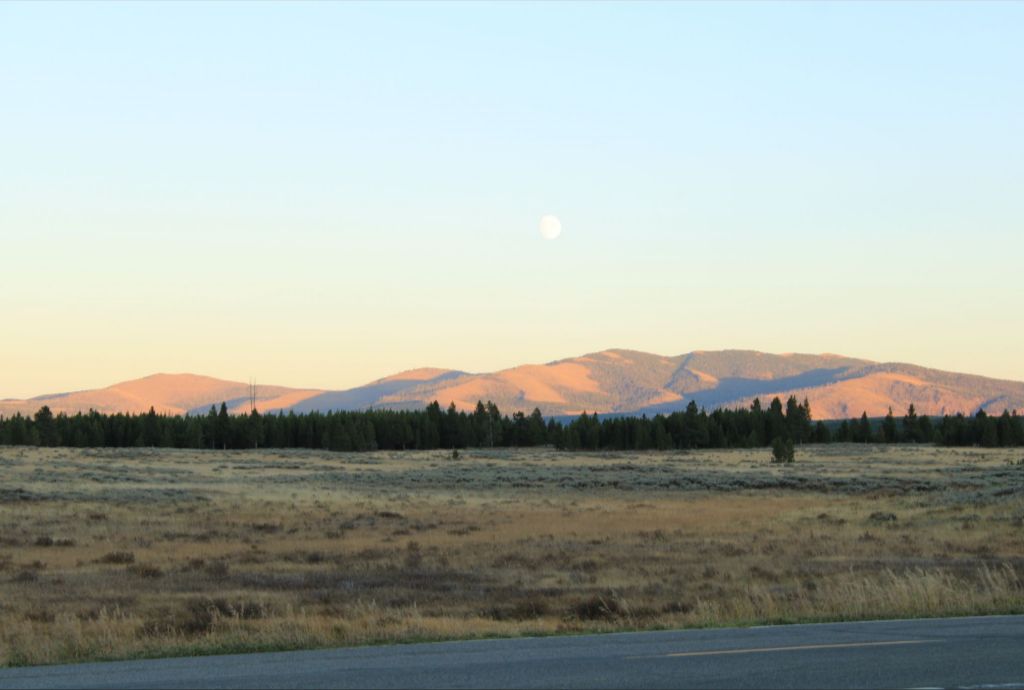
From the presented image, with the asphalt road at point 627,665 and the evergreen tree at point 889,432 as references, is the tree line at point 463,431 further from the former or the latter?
the asphalt road at point 627,665

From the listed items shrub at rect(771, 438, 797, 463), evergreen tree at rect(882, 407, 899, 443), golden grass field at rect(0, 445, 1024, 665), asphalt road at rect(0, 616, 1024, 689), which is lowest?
golden grass field at rect(0, 445, 1024, 665)

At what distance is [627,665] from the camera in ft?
40.0

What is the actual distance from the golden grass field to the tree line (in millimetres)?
75533

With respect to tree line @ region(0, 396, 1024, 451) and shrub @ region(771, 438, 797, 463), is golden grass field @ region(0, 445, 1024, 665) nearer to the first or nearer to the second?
shrub @ region(771, 438, 797, 463)

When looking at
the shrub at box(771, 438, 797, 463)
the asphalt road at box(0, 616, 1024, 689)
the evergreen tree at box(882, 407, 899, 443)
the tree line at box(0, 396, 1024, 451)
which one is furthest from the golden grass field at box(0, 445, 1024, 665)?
the evergreen tree at box(882, 407, 899, 443)

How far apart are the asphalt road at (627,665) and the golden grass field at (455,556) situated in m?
1.85

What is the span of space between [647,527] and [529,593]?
22312 millimetres

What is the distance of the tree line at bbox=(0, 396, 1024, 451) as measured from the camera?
15612cm

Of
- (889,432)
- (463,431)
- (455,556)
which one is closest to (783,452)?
(455,556)

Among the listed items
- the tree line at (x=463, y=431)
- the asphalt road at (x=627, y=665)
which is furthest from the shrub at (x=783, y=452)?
the asphalt road at (x=627, y=665)

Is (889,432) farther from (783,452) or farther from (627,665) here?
(627,665)

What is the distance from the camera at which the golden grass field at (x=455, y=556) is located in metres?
17.8

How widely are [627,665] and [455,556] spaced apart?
821 inches

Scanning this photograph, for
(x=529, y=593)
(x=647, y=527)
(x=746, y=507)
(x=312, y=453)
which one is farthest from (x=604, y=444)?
(x=529, y=593)
